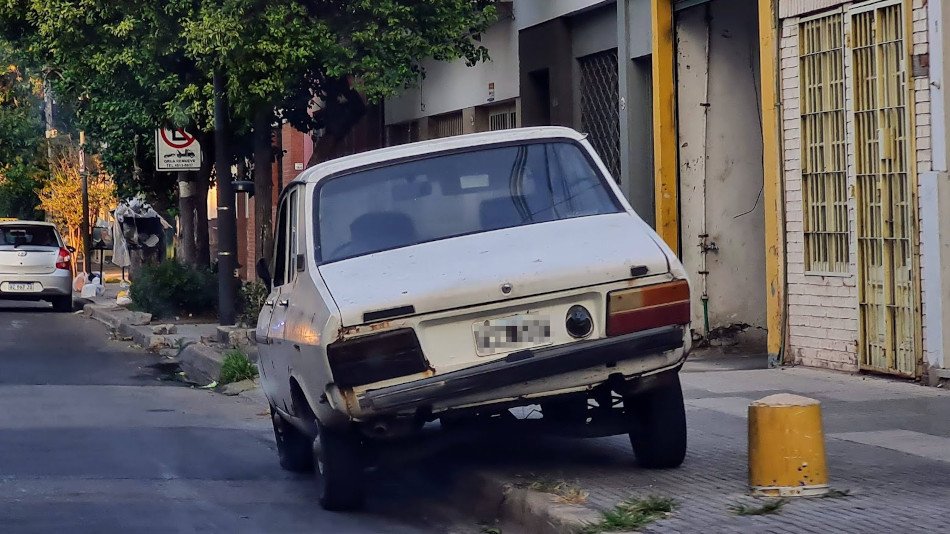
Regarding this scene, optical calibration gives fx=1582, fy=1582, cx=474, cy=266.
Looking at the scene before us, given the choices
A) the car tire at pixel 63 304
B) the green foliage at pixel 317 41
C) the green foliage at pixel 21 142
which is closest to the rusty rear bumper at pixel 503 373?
the green foliage at pixel 317 41

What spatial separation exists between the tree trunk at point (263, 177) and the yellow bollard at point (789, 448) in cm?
1342

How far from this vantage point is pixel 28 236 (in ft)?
98.3

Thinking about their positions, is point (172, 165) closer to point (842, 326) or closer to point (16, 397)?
point (16, 397)

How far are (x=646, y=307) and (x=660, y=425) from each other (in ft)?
2.69

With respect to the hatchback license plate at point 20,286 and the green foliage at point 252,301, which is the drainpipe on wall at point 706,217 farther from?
the hatchback license plate at point 20,286

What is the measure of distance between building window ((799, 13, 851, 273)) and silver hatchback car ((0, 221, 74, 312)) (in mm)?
19196

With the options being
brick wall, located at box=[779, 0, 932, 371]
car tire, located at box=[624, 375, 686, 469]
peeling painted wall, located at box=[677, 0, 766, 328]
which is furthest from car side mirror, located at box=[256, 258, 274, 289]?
peeling painted wall, located at box=[677, 0, 766, 328]

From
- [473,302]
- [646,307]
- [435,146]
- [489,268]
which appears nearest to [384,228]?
[435,146]

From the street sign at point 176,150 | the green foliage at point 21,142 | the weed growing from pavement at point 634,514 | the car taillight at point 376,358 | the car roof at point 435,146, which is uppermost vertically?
the green foliage at point 21,142

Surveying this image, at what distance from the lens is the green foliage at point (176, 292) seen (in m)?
23.7

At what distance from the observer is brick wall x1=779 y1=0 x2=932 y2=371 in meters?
12.5

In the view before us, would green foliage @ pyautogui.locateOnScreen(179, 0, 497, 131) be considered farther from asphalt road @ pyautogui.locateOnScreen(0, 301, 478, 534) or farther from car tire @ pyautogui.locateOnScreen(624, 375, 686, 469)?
car tire @ pyautogui.locateOnScreen(624, 375, 686, 469)

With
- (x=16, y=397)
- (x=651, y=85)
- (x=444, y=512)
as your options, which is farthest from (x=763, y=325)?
(x=444, y=512)

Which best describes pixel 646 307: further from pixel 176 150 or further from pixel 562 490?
pixel 176 150
